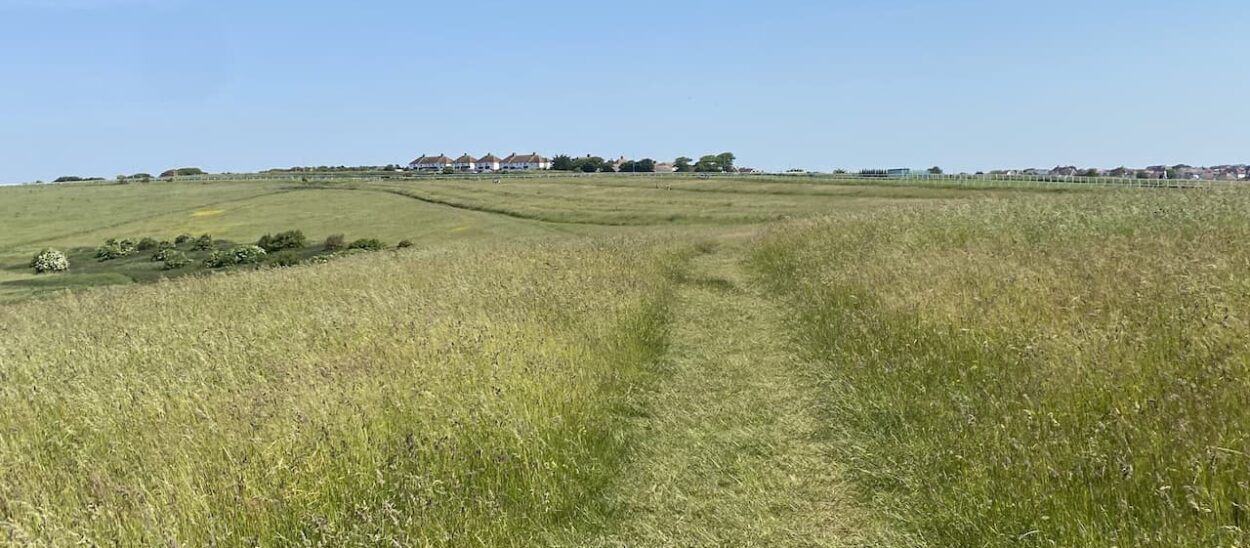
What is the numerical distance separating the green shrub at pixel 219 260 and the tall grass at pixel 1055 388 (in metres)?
38.7

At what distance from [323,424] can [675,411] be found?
137 inches

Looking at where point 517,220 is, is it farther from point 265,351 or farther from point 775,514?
point 775,514

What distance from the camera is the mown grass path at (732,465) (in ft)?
15.1

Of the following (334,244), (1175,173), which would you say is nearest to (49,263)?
(334,244)

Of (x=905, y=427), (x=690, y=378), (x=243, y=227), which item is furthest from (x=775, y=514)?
(x=243, y=227)

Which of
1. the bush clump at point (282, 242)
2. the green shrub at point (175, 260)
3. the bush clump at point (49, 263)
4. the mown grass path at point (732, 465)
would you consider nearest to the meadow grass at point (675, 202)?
the bush clump at point (282, 242)

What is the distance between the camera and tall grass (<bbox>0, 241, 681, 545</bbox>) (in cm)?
428

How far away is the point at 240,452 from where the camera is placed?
15.9 ft

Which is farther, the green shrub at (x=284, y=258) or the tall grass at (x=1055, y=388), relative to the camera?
the green shrub at (x=284, y=258)

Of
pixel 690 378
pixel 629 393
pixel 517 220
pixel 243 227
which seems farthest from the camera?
pixel 243 227

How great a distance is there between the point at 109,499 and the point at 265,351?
3.47 metres

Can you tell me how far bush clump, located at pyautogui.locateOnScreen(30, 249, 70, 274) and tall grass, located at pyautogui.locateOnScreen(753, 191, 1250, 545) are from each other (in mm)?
52052

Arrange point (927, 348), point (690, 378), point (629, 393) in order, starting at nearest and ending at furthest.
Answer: point (927, 348)
point (629, 393)
point (690, 378)

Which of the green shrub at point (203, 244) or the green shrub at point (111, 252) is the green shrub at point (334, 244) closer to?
the green shrub at point (203, 244)
